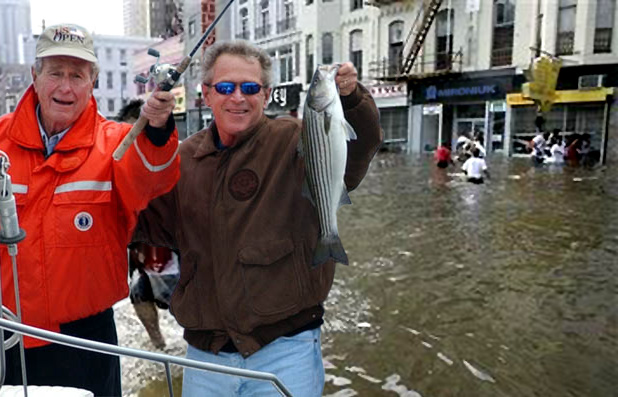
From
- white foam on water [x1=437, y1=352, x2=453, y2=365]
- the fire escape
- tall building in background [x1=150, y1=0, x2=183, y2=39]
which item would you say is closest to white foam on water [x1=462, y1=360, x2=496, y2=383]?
white foam on water [x1=437, y1=352, x2=453, y2=365]

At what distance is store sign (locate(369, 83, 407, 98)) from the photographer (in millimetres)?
26438

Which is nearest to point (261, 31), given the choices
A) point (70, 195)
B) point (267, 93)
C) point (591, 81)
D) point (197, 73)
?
point (197, 73)

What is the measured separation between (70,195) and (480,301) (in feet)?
14.4

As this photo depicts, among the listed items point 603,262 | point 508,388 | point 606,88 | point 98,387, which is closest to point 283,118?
point 98,387

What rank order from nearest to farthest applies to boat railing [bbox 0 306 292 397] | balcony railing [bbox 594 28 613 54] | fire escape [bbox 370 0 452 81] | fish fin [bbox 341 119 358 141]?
boat railing [bbox 0 306 292 397]
fish fin [bbox 341 119 358 141]
balcony railing [bbox 594 28 613 54]
fire escape [bbox 370 0 452 81]

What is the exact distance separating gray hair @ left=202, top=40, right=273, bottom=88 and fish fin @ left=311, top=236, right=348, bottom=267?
0.64m

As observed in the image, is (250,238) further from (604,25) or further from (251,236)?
(604,25)

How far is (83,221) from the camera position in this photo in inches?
Result: 83.2

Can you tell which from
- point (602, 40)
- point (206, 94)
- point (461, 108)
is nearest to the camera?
point (206, 94)

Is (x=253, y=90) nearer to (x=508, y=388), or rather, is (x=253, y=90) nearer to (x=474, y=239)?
(x=508, y=388)

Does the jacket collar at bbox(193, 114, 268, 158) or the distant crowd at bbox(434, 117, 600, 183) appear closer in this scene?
the jacket collar at bbox(193, 114, 268, 158)

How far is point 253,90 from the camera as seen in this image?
6.88 ft

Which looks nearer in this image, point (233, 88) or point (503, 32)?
point (233, 88)

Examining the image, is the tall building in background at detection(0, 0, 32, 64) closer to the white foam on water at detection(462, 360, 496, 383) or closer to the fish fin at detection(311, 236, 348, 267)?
the white foam on water at detection(462, 360, 496, 383)
